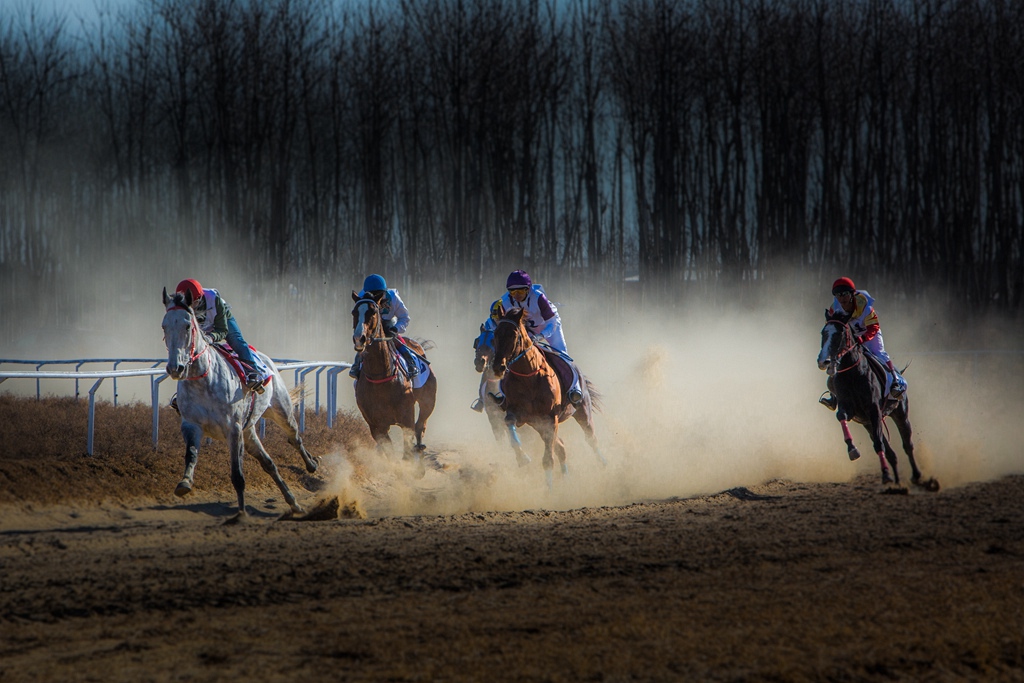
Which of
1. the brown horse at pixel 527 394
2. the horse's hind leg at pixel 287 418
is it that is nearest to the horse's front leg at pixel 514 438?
the brown horse at pixel 527 394

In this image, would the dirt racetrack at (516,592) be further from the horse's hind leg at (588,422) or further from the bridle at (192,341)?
the horse's hind leg at (588,422)

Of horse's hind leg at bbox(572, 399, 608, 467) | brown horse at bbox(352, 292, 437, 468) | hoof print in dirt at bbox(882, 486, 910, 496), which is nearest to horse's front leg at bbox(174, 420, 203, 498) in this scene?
brown horse at bbox(352, 292, 437, 468)

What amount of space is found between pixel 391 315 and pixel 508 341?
2.15m

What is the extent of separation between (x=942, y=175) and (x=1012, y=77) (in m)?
3.39

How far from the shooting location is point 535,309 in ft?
41.9

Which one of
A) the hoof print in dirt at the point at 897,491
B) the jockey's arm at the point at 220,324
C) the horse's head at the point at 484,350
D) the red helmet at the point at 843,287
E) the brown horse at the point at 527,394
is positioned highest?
the red helmet at the point at 843,287

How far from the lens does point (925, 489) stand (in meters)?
11.1

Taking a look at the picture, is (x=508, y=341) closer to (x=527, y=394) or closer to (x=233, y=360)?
(x=527, y=394)

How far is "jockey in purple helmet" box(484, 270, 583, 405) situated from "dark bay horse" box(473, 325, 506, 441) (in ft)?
1.91

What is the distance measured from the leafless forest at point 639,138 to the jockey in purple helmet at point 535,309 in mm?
15691

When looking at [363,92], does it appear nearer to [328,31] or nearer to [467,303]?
[328,31]

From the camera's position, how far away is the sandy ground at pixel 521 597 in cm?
503

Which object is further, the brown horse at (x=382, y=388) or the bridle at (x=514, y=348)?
the brown horse at (x=382, y=388)

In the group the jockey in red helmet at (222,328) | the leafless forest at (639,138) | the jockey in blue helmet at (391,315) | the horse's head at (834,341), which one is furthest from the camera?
the leafless forest at (639,138)
